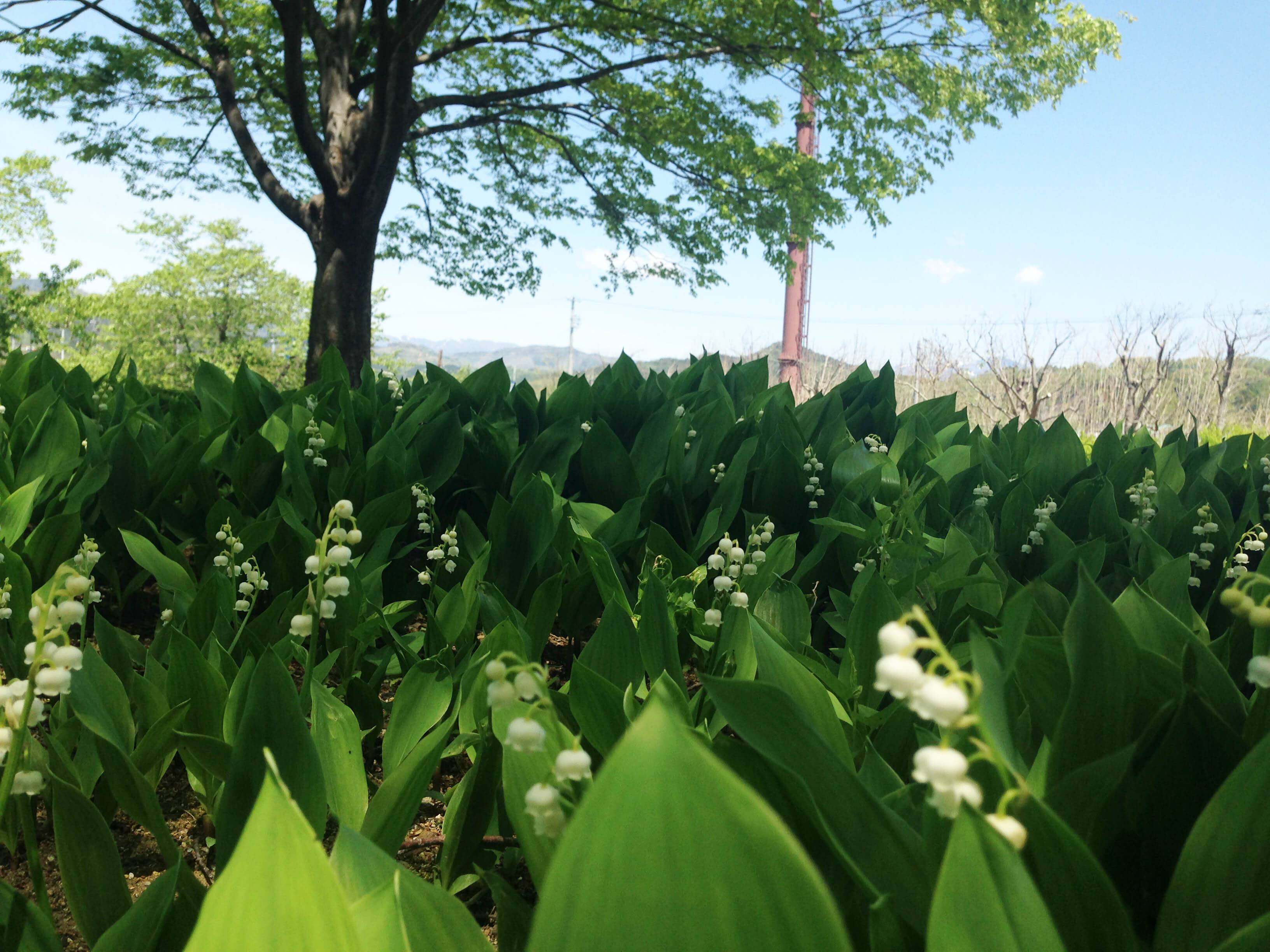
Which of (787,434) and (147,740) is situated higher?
(787,434)

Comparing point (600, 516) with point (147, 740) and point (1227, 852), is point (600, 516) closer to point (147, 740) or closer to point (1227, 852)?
point (147, 740)

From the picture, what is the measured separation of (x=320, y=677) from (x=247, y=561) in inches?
23.5

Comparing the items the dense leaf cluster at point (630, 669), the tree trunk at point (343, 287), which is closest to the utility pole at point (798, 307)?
the tree trunk at point (343, 287)

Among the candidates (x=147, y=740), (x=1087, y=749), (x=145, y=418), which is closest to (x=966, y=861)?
(x=1087, y=749)

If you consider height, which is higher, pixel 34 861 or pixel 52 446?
pixel 52 446

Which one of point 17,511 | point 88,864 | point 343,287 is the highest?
point 343,287

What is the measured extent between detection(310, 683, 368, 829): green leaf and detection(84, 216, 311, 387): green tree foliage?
3133 cm

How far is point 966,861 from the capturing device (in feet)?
2.02

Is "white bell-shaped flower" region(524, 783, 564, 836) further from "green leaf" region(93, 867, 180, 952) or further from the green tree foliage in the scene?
the green tree foliage

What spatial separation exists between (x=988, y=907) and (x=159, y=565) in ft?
7.13

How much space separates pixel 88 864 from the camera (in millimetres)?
1164

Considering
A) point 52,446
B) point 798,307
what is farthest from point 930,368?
point 52,446

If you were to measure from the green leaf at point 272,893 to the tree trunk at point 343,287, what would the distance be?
10.6 metres

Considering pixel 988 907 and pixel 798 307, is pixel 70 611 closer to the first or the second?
pixel 988 907
